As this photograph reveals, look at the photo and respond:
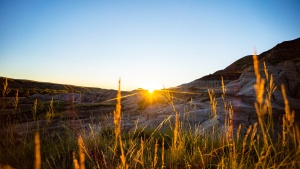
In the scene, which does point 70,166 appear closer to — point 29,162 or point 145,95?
point 29,162

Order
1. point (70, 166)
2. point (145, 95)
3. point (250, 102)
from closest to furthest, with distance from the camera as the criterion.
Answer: point (70, 166) → point (250, 102) → point (145, 95)

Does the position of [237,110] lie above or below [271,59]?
below

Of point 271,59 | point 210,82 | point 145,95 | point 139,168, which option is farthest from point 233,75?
point 139,168

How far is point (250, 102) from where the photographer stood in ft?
26.0

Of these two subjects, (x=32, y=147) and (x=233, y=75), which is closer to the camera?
(x=32, y=147)

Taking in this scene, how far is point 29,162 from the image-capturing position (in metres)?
2.98

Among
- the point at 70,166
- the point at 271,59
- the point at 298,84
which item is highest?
the point at 271,59

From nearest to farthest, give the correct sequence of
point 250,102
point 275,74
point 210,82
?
point 250,102
point 275,74
point 210,82

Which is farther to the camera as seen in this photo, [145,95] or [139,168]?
[145,95]

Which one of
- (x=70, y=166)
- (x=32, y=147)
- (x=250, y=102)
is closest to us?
(x=70, y=166)

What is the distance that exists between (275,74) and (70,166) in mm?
12760

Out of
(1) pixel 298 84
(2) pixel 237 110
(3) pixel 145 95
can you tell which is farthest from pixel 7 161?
(1) pixel 298 84

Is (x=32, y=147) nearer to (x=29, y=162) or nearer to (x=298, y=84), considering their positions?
(x=29, y=162)

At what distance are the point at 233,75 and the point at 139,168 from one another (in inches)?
702
